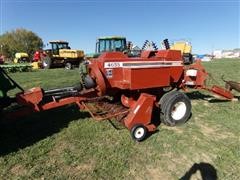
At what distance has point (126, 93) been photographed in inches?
269

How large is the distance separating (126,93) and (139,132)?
1.37 metres

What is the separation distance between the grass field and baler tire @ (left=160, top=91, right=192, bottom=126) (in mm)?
175

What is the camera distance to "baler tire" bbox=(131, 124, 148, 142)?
5.62 m

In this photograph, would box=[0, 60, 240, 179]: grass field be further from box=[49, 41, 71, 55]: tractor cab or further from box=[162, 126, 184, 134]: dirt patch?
box=[49, 41, 71, 55]: tractor cab

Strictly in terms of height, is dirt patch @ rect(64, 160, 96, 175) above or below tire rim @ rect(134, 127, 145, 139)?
below

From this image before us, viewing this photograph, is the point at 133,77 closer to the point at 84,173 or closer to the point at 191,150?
the point at 191,150

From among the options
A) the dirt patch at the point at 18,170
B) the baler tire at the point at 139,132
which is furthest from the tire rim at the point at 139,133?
the dirt patch at the point at 18,170

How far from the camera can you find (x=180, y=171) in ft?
15.2

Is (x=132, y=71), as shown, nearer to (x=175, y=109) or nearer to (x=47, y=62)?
(x=175, y=109)

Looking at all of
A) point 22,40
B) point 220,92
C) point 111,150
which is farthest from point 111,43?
point 22,40

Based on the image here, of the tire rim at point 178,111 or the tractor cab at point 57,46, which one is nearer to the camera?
the tire rim at point 178,111

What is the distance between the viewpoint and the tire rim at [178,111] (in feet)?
21.9

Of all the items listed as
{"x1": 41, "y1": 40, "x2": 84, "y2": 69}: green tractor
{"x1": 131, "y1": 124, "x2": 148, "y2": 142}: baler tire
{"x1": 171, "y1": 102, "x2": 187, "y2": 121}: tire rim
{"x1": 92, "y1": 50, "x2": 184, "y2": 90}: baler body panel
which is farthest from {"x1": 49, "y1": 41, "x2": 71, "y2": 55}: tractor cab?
{"x1": 131, "y1": 124, "x2": 148, "y2": 142}: baler tire

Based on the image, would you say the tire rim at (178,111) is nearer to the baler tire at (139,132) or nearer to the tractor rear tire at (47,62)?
the baler tire at (139,132)
